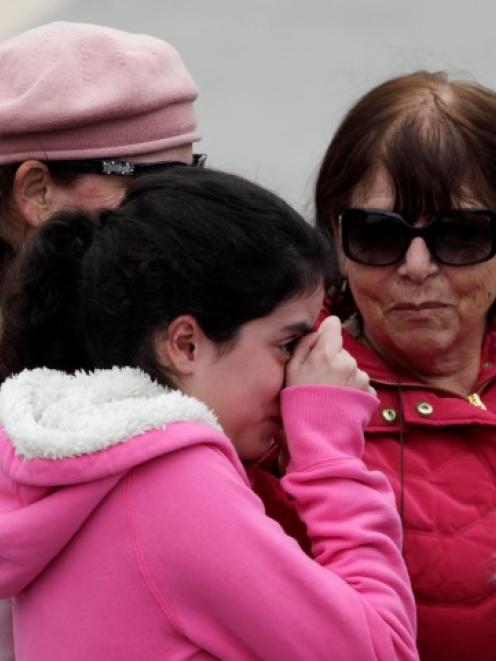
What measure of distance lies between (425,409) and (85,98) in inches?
29.7

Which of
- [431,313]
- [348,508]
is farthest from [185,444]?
[431,313]

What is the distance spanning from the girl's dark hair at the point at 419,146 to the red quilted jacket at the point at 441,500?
26cm

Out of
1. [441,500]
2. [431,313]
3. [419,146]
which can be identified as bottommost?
[441,500]

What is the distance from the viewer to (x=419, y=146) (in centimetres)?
244

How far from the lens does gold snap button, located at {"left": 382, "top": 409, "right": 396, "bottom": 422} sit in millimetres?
2428

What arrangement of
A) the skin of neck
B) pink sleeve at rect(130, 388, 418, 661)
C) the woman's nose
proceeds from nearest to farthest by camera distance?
pink sleeve at rect(130, 388, 418, 661) → the woman's nose → the skin of neck

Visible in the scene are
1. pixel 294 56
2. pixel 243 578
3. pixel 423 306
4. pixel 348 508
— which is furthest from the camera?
pixel 294 56

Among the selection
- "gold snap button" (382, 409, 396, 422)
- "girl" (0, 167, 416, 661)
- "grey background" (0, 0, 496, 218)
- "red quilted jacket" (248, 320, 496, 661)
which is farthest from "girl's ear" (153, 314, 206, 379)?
"grey background" (0, 0, 496, 218)

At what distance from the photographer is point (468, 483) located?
236 cm

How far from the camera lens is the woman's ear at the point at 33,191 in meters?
2.47

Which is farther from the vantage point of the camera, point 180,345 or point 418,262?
point 418,262

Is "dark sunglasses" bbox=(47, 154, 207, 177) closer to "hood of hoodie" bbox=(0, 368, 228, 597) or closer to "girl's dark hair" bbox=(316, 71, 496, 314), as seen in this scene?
"girl's dark hair" bbox=(316, 71, 496, 314)

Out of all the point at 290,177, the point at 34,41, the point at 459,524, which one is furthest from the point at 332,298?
the point at 290,177

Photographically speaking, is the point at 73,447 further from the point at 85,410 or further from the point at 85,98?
the point at 85,98
